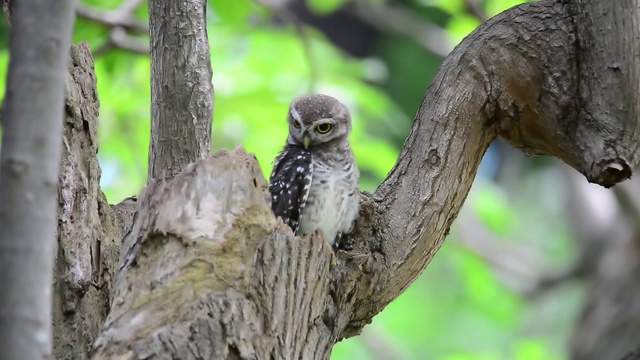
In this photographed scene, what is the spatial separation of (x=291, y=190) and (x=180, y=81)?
98 cm

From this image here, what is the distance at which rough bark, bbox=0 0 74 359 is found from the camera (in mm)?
1863

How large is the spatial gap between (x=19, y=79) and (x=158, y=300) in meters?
1.43

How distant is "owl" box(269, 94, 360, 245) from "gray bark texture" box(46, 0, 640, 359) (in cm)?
34

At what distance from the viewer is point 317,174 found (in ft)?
15.9

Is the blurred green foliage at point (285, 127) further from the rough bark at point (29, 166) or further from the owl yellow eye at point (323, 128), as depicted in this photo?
the rough bark at point (29, 166)

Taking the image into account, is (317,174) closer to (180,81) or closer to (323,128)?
(323,128)

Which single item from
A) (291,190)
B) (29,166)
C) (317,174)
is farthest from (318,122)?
(29,166)

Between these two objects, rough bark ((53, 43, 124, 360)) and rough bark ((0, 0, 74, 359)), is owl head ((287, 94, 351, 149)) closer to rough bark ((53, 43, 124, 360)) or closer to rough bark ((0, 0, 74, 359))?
rough bark ((53, 43, 124, 360))

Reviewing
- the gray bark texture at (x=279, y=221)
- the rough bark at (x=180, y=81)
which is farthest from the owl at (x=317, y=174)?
the rough bark at (x=180, y=81)

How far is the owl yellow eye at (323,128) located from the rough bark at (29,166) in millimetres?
3223

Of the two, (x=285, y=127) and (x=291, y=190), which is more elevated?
(x=285, y=127)

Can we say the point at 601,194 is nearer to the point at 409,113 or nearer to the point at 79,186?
the point at 409,113

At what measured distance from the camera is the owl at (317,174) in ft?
14.7

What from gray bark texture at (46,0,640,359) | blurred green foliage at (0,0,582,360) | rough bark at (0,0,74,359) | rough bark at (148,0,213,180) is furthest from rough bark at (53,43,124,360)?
blurred green foliage at (0,0,582,360)
